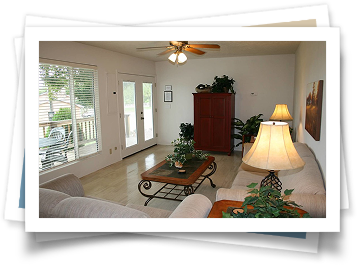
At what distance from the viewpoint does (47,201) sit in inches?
66.7

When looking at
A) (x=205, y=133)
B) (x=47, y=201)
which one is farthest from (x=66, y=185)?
(x=205, y=133)

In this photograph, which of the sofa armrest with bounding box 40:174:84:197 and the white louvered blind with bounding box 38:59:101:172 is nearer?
the sofa armrest with bounding box 40:174:84:197

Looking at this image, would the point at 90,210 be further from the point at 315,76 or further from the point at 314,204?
the point at 315,76

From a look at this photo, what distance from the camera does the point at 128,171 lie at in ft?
15.5

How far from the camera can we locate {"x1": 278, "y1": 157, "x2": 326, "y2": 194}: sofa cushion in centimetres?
194

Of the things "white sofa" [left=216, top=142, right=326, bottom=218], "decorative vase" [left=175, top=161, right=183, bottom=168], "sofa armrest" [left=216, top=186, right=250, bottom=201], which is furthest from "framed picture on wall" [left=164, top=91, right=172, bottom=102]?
"sofa armrest" [left=216, top=186, right=250, bottom=201]

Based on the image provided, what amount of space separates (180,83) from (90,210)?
5.55 meters

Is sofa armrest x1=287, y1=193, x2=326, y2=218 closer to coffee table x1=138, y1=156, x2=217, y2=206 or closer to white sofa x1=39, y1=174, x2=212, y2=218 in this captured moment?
white sofa x1=39, y1=174, x2=212, y2=218

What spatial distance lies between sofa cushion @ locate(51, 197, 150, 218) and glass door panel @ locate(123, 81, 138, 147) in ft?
13.6

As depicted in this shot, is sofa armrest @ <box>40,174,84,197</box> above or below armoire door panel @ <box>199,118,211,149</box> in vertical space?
below

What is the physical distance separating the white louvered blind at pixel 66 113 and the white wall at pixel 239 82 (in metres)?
2.57

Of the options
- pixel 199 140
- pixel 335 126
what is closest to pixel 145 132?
pixel 199 140

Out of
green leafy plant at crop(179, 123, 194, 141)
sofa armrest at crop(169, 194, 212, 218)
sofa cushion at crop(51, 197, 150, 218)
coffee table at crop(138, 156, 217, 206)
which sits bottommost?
coffee table at crop(138, 156, 217, 206)

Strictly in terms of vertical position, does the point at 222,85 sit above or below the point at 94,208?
above
